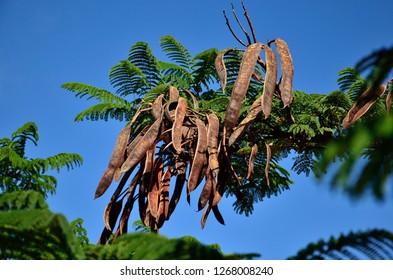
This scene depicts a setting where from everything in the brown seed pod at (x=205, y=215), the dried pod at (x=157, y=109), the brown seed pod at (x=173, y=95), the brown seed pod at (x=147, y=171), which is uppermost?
the brown seed pod at (x=173, y=95)

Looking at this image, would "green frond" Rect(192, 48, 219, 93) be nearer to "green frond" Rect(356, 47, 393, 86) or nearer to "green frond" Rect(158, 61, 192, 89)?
"green frond" Rect(158, 61, 192, 89)

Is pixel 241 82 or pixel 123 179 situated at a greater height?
pixel 241 82

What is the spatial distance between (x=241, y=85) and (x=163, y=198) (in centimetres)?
82

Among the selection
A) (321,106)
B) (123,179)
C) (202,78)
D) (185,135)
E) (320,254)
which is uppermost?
(202,78)

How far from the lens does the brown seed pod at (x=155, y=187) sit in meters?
3.97

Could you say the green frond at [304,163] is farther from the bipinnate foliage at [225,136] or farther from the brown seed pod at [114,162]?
the brown seed pod at [114,162]

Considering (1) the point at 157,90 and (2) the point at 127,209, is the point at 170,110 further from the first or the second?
(1) the point at 157,90

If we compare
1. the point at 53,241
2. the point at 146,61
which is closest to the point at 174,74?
the point at 146,61

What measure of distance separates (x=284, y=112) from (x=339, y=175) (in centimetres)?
398

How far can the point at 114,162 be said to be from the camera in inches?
156

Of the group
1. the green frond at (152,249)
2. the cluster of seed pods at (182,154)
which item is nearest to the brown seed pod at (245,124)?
the cluster of seed pods at (182,154)

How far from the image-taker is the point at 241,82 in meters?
3.76

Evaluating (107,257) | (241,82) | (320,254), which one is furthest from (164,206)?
(320,254)

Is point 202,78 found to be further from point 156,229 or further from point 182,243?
point 182,243
